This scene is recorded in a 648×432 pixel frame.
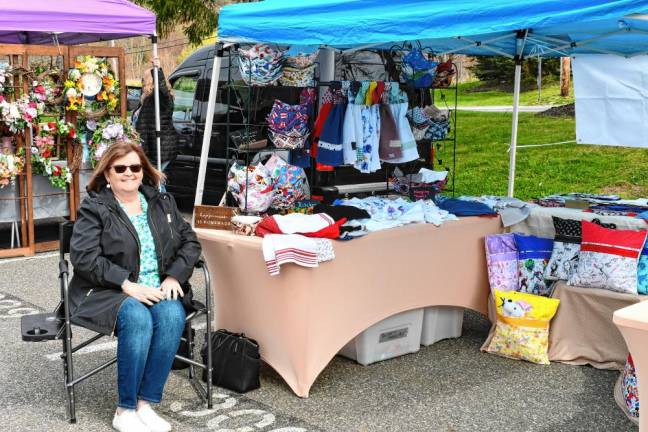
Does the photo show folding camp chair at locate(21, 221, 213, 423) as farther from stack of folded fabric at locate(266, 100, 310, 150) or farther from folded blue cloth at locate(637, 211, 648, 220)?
folded blue cloth at locate(637, 211, 648, 220)

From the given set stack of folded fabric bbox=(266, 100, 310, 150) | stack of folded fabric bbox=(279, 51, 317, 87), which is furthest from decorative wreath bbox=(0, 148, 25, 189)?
stack of folded fabric bbox=(279, 51, 317, 87)

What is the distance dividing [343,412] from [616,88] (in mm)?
4172

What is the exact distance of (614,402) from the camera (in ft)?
14.7

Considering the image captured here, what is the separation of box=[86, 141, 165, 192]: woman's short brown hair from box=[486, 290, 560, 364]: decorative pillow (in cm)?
224

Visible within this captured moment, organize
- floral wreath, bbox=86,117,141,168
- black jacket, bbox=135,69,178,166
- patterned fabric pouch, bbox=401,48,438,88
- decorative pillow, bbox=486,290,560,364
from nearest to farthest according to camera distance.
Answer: decorative pillow, bbox=486,290,560,364 < patterned fabric pouch, bbox=401,48,438,88 < floral wreath, bbox=86,117,141,168 < black jacket, bbox=135,69,178,166

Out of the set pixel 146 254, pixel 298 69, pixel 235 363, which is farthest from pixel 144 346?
pixel 298 69

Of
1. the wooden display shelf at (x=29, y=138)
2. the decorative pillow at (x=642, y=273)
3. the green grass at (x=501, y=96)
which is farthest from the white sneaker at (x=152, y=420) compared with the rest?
the green grass at (x=501, y=96)

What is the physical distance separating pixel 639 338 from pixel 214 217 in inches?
107

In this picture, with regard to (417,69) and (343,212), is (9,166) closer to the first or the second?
(417,69)

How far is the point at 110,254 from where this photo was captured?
4.09m

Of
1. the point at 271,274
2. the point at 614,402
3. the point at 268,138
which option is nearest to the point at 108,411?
the point at 271,274

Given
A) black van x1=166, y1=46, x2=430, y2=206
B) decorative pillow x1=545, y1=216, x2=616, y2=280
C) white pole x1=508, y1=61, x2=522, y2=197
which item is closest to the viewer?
decorative pillow x1=545, y1=216, x2=616, y2=280

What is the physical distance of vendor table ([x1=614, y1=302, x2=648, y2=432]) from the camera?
275cm

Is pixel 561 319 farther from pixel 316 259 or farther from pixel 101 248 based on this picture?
pixel 101 248
